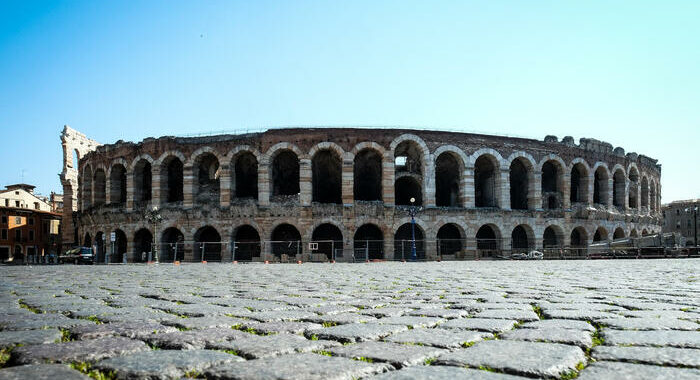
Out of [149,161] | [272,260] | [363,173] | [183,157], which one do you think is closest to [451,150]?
[363,173]

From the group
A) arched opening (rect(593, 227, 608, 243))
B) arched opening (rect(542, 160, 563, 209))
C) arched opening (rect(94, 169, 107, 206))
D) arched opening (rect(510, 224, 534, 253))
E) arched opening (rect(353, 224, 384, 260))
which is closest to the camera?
arched opening (rect(353, 224, 384, 260))

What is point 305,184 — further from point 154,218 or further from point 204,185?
point 154,218

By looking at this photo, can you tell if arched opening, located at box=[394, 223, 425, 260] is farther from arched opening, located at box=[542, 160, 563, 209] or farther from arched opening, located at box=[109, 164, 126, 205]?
arched opening, located at box=[109, 164, 126, 205]

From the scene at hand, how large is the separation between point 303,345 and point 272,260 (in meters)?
24.6

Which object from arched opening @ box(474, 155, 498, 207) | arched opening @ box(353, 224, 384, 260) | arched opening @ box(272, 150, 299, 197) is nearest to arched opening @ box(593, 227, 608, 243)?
arched opening @ box(474, 155, 498, 207)

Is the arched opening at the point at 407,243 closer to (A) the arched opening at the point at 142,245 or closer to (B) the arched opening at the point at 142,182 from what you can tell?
(A) the arched opening at the point at 142,245

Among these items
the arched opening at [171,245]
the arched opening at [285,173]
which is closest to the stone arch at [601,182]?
the arched opening at [285,173]

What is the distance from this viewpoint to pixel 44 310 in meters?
4.66

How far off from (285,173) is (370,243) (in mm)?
7762

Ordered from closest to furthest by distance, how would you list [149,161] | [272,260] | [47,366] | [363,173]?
1. [47,366]
2. [272,260]
3. [149,161]
4. [363,173]

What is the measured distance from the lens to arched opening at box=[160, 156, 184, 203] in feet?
103

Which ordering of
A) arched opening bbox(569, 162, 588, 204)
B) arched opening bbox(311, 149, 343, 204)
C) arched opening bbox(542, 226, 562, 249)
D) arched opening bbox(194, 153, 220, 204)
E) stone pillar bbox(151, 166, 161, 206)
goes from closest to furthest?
arched opening bbox(194, 153, 220, 204), stone pillar bbox(151, 166, 161, 206), arched opening bbox(311, 149, 343, 204), arched opening bbox(542, 226, 562, 249), arched opening bbox(569, 162, 588, 204)

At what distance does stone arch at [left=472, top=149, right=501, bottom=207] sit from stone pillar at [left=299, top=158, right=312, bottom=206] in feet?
33.2

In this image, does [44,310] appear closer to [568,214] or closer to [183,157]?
[183,157]
